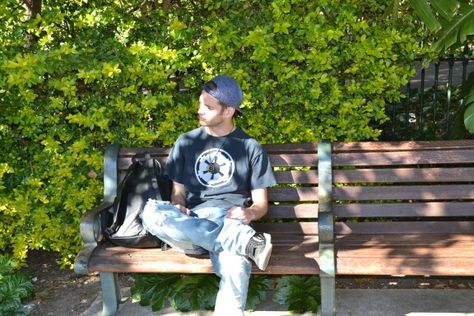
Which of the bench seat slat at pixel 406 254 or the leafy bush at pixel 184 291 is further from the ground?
the bench seat slat at pixel 406 254

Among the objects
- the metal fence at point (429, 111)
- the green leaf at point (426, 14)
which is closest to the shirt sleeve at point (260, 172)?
the green leaf at point (426, 14)

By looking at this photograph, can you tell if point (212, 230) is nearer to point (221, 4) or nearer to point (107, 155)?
point (107, 155)

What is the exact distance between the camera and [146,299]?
13.8 feet

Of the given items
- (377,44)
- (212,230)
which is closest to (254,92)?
(377,44)

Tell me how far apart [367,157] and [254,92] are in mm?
959

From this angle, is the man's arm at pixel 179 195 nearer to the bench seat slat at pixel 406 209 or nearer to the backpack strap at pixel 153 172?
the backpack strap at pixel 153 172

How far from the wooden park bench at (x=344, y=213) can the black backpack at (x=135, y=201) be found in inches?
2.8

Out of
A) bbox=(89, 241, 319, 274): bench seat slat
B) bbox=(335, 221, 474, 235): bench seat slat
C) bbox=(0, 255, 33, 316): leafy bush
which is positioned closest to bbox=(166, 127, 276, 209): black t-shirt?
bbox=(89, 241, 319, 274): bench seat slat

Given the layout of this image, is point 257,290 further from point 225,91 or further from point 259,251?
point 225,91

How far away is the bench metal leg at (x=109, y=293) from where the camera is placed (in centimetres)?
400

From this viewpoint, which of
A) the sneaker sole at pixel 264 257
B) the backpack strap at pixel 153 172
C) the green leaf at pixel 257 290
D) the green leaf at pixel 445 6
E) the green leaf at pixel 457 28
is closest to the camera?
the sneaker sole at pixel 264 257

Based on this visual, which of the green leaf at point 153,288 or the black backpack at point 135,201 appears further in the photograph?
the green leaf at point 153,288

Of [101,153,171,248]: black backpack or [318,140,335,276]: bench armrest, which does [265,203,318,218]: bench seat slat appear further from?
[101,153,171,248]: black backpack

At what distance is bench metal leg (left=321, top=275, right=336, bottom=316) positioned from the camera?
3.58 m
